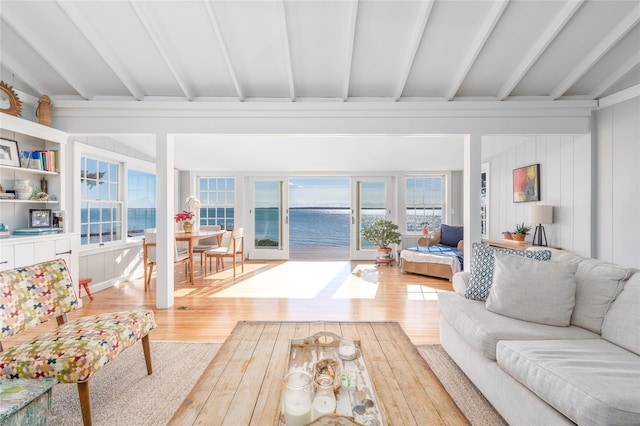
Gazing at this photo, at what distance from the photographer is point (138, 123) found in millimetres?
3562

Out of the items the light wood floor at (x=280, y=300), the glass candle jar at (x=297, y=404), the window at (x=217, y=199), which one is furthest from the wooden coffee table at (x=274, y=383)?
the window at (x=217, y=199)

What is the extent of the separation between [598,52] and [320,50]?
107 inches

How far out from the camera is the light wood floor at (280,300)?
3065mm

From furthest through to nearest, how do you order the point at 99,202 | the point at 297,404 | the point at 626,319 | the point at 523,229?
the point at 523,229
the point at 99,202
the point at 626,319
the point at 297,404

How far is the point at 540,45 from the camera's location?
2781mm

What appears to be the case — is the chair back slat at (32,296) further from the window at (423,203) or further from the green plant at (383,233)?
the window at (423,203)

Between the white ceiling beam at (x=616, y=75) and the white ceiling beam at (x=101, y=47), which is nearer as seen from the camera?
the white ceiling beam at (x=101, y=47)

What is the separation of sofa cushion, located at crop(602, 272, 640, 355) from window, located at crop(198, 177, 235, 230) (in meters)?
6.50

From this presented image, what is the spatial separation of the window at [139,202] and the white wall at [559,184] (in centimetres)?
654

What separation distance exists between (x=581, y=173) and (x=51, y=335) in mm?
5500

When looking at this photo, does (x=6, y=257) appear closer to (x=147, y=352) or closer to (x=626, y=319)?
(x=147, y=352)

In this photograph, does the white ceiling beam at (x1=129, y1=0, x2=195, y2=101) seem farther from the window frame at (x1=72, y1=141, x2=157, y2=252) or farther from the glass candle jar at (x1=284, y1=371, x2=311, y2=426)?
the glass candle jar at (x1=284, y1=371, x2=311, y2=426)

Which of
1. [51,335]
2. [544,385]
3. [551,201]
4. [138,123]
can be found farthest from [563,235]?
[138,123]

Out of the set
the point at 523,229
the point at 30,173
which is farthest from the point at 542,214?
the point at 30,173
